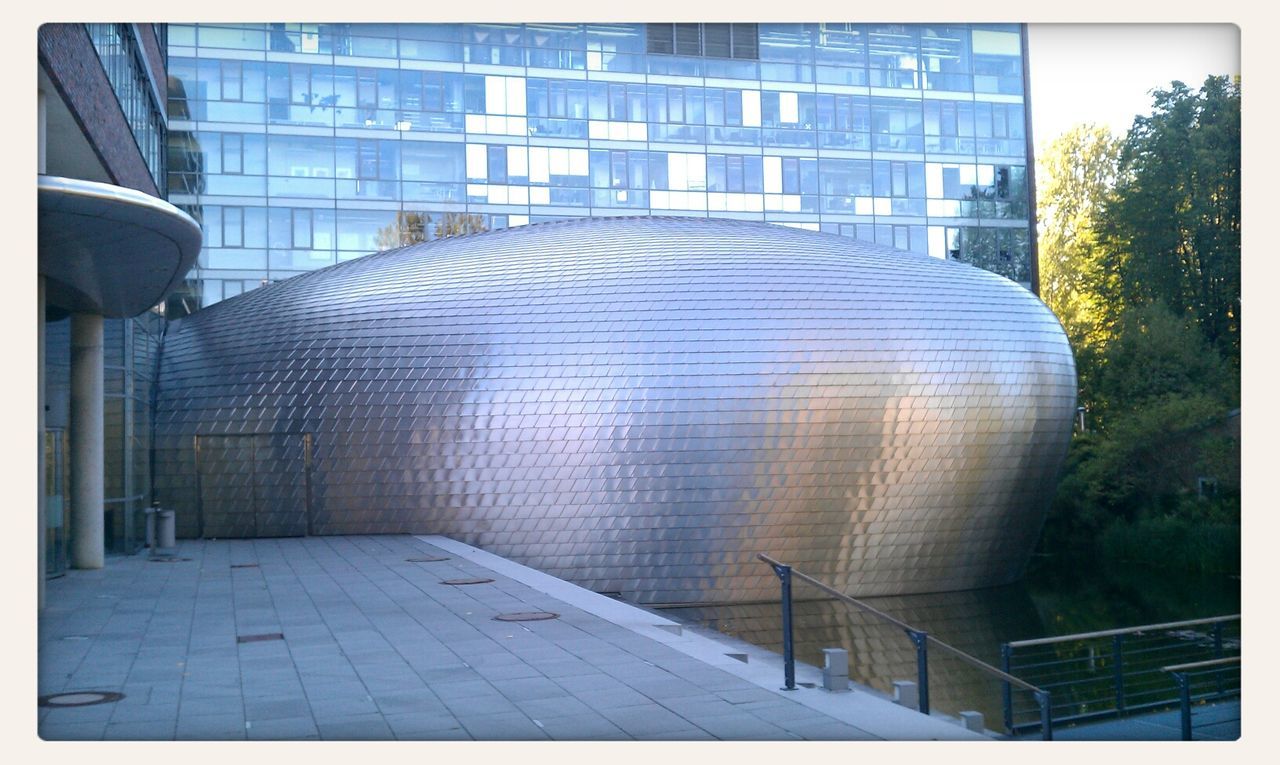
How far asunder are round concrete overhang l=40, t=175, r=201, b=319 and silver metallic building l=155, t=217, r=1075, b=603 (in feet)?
26.3

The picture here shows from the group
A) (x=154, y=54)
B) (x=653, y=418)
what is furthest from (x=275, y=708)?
(x=154, y=54)

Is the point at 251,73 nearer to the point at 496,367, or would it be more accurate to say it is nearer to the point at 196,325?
the point at 196,325

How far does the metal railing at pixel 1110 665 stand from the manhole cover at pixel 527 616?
5712mm

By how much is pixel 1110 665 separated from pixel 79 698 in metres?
17.0

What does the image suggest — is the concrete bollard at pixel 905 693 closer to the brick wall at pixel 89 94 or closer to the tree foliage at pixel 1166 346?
the brick wall at pixel 89 94

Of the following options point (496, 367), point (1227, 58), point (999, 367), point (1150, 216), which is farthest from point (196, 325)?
point (1150, 216)

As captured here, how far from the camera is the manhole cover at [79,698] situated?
11.0 m

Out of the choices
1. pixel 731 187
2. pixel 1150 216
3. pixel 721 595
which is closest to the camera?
pixel 721 595

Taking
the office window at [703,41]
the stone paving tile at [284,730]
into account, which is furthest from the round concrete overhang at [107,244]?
the office window at [703,41]

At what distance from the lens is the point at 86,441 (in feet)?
72.6

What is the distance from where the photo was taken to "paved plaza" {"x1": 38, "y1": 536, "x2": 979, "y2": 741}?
9984mm

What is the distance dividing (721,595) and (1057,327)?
11701mm

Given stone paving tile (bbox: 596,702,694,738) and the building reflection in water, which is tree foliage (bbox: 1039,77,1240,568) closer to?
the building reflection in water

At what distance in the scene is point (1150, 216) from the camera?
46500 mm
